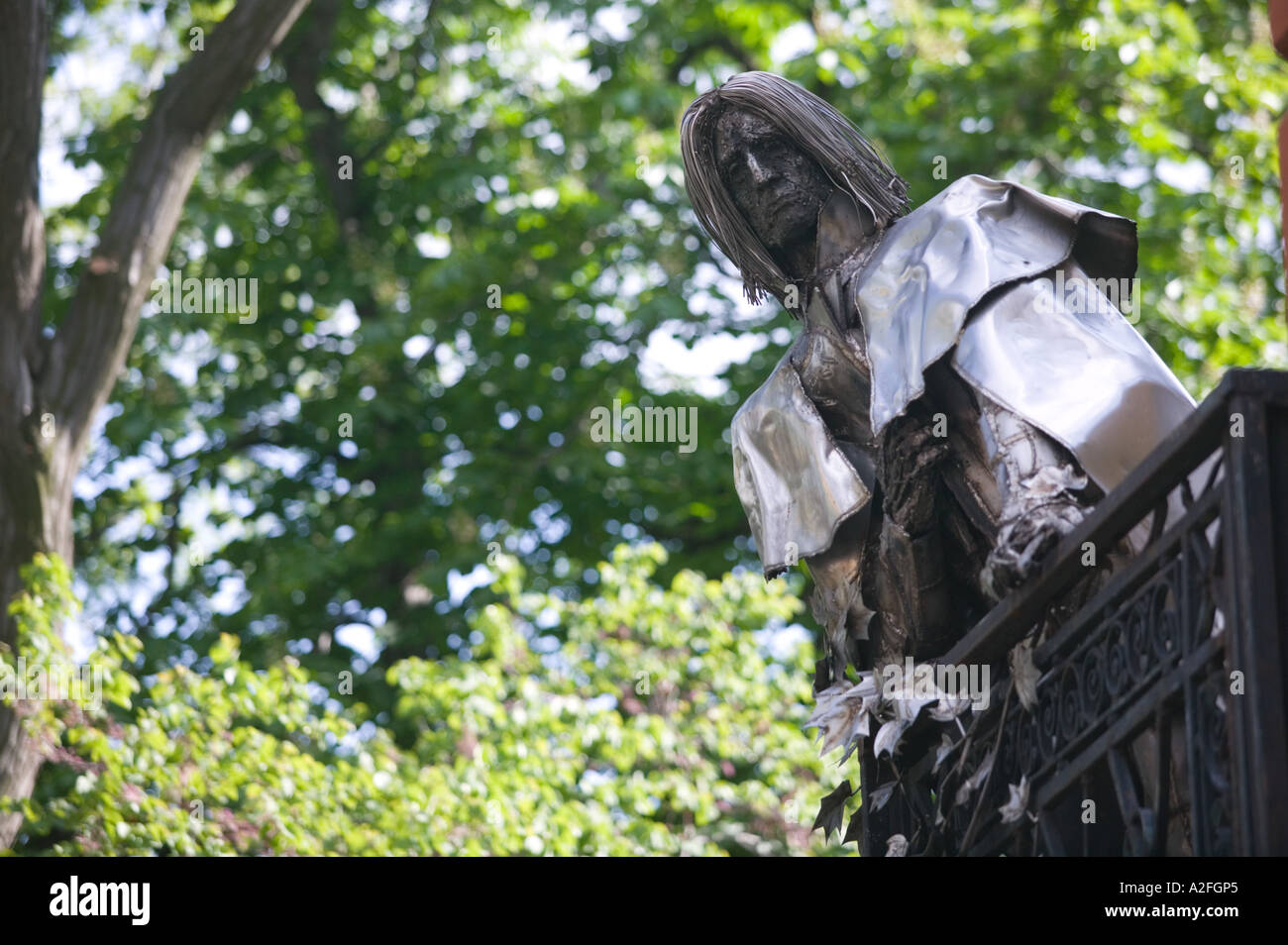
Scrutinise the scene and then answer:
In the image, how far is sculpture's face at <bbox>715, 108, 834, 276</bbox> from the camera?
5395mm

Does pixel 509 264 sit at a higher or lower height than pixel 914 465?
higher

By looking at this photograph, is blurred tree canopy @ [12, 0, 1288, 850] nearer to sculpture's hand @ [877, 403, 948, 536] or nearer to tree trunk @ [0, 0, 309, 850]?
tree trunk @ [0, 0, 309, 850]

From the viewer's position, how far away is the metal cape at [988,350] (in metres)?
4.46

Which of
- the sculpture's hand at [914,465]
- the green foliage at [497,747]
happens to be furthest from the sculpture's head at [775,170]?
the green foliage at [497,747]

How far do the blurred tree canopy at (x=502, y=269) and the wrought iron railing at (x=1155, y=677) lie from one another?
24.2 ft

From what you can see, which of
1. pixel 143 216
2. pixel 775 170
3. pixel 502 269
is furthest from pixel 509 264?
pixel 775 170

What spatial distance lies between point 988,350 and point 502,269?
9894mm

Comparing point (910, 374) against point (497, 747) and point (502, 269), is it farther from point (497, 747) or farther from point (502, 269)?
point (502, 269)

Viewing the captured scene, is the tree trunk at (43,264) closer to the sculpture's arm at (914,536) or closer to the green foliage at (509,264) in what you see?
the green foliage at (509,264)

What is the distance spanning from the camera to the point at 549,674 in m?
11.2

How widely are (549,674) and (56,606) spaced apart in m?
2.91

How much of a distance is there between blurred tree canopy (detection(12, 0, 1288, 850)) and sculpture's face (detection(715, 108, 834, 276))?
21.1 feet

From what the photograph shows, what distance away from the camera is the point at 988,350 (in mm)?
4676

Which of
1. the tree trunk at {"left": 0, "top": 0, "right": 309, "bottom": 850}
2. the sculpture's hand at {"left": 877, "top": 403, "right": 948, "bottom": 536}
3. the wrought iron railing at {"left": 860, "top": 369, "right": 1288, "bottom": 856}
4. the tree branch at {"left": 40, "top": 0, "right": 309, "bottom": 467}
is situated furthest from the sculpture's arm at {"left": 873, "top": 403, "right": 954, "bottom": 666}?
the tree branch at {"left": 40, "top": 0, "right": 309, "bottom": 467}
